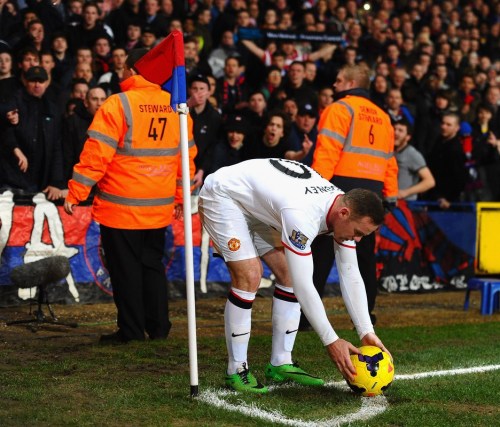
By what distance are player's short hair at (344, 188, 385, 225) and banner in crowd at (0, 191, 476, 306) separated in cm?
512

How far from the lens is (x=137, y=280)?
8.60 m

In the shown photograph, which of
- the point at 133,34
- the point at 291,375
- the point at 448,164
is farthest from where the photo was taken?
the point at 133,34

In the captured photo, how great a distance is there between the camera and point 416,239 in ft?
46.0

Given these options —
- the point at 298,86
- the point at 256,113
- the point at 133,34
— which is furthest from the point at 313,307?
the point at 133,34

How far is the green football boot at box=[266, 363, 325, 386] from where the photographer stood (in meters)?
6.83

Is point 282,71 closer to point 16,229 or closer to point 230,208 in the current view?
point 16,229

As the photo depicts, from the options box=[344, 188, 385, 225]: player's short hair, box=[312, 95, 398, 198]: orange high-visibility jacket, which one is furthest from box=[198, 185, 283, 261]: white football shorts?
box=[312, 95, 398, 198]: orange high-visibility jacket

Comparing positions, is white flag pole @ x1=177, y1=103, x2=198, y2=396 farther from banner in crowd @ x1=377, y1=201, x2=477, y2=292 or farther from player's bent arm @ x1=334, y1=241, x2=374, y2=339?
banner in crowd @ x1=377, y1=201, x2=477, y2=292

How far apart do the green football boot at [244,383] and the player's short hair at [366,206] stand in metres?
1.40

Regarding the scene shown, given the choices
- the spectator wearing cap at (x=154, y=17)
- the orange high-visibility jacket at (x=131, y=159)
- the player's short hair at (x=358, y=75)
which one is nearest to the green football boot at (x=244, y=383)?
the orange high-visibility jacket at (x=131, y=159)

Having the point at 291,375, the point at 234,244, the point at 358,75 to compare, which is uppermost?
the point at 358,75

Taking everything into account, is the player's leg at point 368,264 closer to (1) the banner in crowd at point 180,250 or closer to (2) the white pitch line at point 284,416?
(1) the banner in crowd at point 180,250

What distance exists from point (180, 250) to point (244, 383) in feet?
18.1

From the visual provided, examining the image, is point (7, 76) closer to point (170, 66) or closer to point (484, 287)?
point (170, 66)
